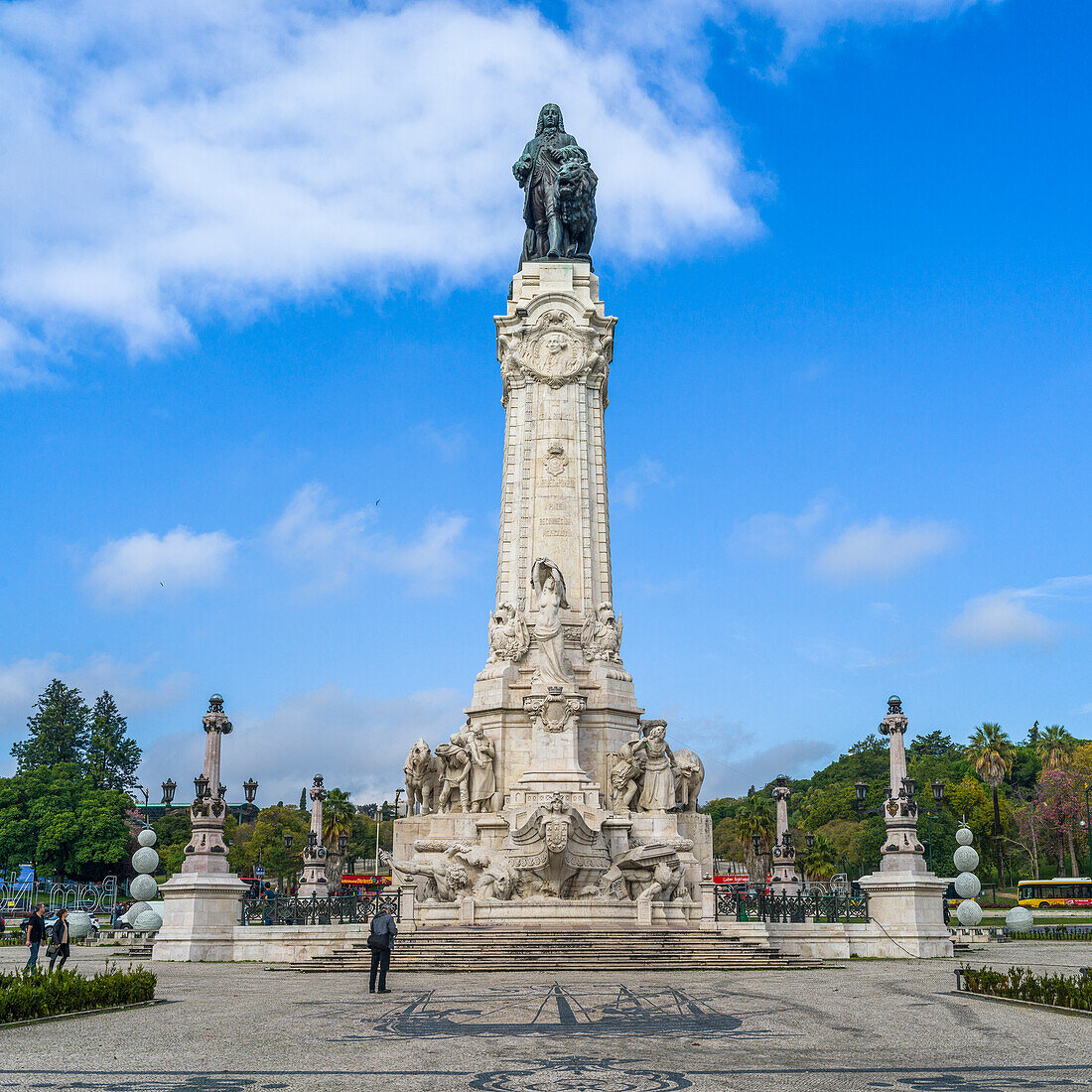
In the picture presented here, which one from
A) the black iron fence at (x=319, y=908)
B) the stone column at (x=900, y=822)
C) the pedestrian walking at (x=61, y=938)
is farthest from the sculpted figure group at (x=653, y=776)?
the pedestrian walking at (x=61, y=938)

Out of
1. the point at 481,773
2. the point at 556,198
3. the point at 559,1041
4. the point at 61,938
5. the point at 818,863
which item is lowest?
the point at 559,1041

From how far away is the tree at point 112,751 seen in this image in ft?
298

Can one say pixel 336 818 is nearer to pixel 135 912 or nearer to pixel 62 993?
pixel 135 912

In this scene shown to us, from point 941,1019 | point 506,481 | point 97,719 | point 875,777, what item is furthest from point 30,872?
point 941,1019

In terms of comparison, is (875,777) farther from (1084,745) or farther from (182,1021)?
(182,1021)

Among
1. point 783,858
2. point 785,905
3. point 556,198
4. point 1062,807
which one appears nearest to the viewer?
point 785,905

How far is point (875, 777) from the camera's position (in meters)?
101

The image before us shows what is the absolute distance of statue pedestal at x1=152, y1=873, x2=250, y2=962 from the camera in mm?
27188

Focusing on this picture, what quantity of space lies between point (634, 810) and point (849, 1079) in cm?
2195

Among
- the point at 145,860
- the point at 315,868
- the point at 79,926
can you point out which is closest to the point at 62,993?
the point at 79,926

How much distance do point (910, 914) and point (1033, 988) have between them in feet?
44.0

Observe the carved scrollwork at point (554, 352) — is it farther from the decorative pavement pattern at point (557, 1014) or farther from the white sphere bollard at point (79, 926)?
the decorative pavement pattern at point (557, 1014)

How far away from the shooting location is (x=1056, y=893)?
57531mm

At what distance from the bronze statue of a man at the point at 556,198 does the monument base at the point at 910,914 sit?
75.1 ft
